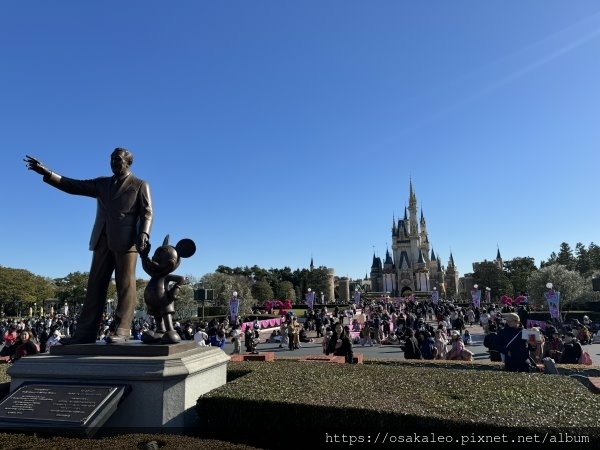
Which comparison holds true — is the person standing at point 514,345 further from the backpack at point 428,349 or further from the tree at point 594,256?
the tree at point 594,256

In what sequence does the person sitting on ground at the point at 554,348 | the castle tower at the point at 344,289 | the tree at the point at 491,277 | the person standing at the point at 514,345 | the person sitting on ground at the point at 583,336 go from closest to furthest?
the person standing at the point at 514,345, the person sitting on ground at the point at 554,348, the person sitting on ground at the point at 583,336, the tree at the point at 491,277, the castle tower at the point at 344,289

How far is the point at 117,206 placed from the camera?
6.32m

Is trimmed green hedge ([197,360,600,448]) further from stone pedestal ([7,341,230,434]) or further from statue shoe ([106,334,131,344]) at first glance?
statue shoe ([106,334,131,344])

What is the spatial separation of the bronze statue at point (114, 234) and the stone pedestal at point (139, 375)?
710 millimetres

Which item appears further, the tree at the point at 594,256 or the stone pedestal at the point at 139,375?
the tree at the point at 594,256

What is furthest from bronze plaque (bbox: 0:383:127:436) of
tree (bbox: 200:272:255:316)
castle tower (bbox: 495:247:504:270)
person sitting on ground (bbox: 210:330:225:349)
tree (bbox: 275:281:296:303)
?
castle tower (bbox: 495:247:504:270)

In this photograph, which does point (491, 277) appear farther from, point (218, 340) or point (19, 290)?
point (19, 290)

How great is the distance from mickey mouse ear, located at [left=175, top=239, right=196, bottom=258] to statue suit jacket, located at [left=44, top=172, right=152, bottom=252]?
19.0 inches

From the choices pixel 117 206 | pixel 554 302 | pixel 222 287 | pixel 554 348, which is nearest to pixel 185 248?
pixel 117 206

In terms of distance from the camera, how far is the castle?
10725cm

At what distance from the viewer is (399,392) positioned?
5.10 meters

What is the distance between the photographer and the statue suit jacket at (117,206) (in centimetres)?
623

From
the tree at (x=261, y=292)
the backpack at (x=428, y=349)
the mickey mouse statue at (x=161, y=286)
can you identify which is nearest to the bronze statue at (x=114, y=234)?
the mickey mouse statue at (x=161, y=286)

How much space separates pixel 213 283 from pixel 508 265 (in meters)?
55.2
